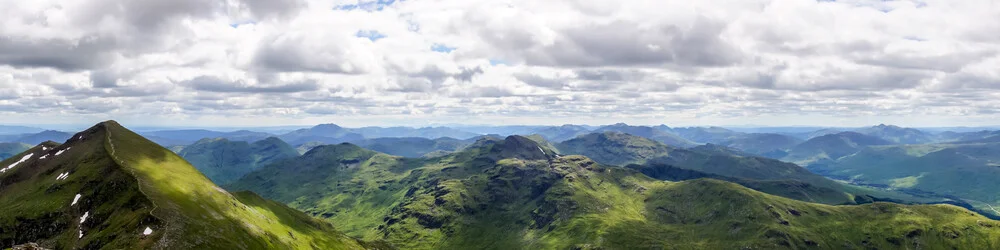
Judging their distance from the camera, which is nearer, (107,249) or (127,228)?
(107,249)

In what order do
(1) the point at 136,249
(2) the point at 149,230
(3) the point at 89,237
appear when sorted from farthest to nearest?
(3) the point at 89,237
(2) the point at 149,230
(1) the point at 136,249

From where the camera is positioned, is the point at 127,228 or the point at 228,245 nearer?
the point at 127,228

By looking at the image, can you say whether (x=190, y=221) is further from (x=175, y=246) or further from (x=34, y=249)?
(x=34, y=249)

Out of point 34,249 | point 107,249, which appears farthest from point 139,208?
point 34,249

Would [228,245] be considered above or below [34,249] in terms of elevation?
below

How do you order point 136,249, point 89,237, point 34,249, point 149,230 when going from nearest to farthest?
point 34,249
point 136,249
point 149,230
point 89,237

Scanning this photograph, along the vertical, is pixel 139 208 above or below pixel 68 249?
above

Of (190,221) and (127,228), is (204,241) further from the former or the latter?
(127,228)

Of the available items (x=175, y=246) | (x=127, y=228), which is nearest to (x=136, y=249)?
(x=175, y=246)

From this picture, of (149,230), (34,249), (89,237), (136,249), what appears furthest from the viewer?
(89,237)
